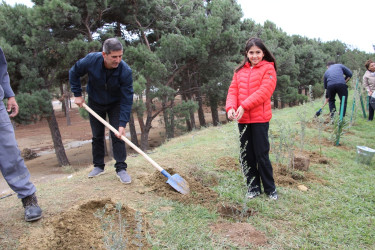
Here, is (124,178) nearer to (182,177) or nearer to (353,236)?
(182,177)

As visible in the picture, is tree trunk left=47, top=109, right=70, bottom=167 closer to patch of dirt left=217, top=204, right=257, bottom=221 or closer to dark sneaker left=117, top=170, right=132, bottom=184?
dark sneaker left=117, top=170, right=132, bottom=184

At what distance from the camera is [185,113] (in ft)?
42.8

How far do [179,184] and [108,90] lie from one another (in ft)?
4.69

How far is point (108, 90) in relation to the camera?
3473mm

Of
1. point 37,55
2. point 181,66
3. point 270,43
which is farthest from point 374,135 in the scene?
point 270,43

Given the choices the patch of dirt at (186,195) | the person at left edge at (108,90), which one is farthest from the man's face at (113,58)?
the patch of dirt at (186,195)

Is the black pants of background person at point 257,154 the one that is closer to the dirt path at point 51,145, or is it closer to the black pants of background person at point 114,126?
the black pants of background person at point 114,126

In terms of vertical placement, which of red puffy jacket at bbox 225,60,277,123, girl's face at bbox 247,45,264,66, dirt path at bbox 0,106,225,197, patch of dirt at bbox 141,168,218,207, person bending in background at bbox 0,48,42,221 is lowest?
dirt path at bbox 0,106,225,197

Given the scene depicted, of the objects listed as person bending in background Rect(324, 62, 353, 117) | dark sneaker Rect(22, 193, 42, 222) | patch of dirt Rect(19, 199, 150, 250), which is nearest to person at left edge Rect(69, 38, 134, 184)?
patch of dirt Rect(19, 199, 150, 250)

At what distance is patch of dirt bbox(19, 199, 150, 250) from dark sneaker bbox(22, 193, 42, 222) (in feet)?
0.31

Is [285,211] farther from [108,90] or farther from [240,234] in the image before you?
[108,90]

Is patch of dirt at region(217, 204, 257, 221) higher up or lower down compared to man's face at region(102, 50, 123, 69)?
lower down

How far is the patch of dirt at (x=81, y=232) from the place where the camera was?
2205 millimetres

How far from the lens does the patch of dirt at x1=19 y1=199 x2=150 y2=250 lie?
7.23ft
